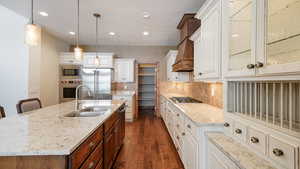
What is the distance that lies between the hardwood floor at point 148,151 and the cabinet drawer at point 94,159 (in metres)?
0.97

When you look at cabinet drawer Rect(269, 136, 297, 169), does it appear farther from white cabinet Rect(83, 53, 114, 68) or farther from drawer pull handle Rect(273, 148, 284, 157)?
white cabinet Rect(83, 53, 114, 68)

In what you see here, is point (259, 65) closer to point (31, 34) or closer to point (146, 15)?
point (31, 34)

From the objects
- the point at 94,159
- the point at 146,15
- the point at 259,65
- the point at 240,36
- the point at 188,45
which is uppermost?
the point at 146,15

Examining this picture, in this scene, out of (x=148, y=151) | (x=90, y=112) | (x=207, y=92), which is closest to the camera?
(x=90, y=112)

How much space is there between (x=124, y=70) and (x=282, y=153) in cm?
527

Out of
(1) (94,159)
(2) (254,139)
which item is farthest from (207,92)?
(1) (94,159)

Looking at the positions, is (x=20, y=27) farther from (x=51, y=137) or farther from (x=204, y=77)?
(x=204, y=77)

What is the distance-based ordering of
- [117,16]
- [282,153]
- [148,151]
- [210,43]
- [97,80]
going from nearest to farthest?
[282,153] < [210,43] < [148,151] < [117,16] < [97,80]

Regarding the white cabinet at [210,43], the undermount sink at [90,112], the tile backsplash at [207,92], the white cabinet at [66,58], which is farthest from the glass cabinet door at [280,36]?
the white cabinet at [66,58]

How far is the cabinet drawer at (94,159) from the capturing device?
1.26m

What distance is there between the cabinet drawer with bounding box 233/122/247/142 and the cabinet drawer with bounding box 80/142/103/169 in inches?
50.1

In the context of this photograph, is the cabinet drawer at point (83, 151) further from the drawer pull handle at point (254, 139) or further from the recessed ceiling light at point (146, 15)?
the recessed ceiling light at point (146, 15)

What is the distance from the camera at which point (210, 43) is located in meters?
1.93

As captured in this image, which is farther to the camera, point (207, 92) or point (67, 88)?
point (67, 88)
